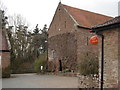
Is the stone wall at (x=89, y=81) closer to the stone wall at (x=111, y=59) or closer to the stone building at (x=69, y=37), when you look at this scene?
the stone wall at (x=111, y=59)

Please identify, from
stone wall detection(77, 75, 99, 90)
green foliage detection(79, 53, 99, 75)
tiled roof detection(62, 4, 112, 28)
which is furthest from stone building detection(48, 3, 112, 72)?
stone wall detection(77, 75, 99, 90)

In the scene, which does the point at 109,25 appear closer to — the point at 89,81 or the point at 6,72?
the point at 89,81

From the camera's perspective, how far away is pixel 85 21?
3023 cm

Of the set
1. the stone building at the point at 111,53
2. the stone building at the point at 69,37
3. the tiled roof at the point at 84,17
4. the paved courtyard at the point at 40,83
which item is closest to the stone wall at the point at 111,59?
the stone building at the point at 111,53

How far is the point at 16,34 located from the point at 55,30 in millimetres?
14205

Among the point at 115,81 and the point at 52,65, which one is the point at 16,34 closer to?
the point at 52,65

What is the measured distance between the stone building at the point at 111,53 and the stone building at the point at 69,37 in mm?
16693

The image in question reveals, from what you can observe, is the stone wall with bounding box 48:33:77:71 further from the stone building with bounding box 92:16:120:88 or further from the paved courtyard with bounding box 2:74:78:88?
the stone building with bounding box 92:16:120:88

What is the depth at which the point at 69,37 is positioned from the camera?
99.0 feet

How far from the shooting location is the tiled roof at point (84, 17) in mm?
29611

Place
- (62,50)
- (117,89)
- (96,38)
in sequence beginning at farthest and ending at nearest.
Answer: (62,50), (96,38), (117,89)

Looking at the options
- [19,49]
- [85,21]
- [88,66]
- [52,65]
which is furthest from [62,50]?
[88,66]

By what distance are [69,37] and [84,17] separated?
15.1ft

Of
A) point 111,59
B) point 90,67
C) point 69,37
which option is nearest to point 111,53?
point 111,59
